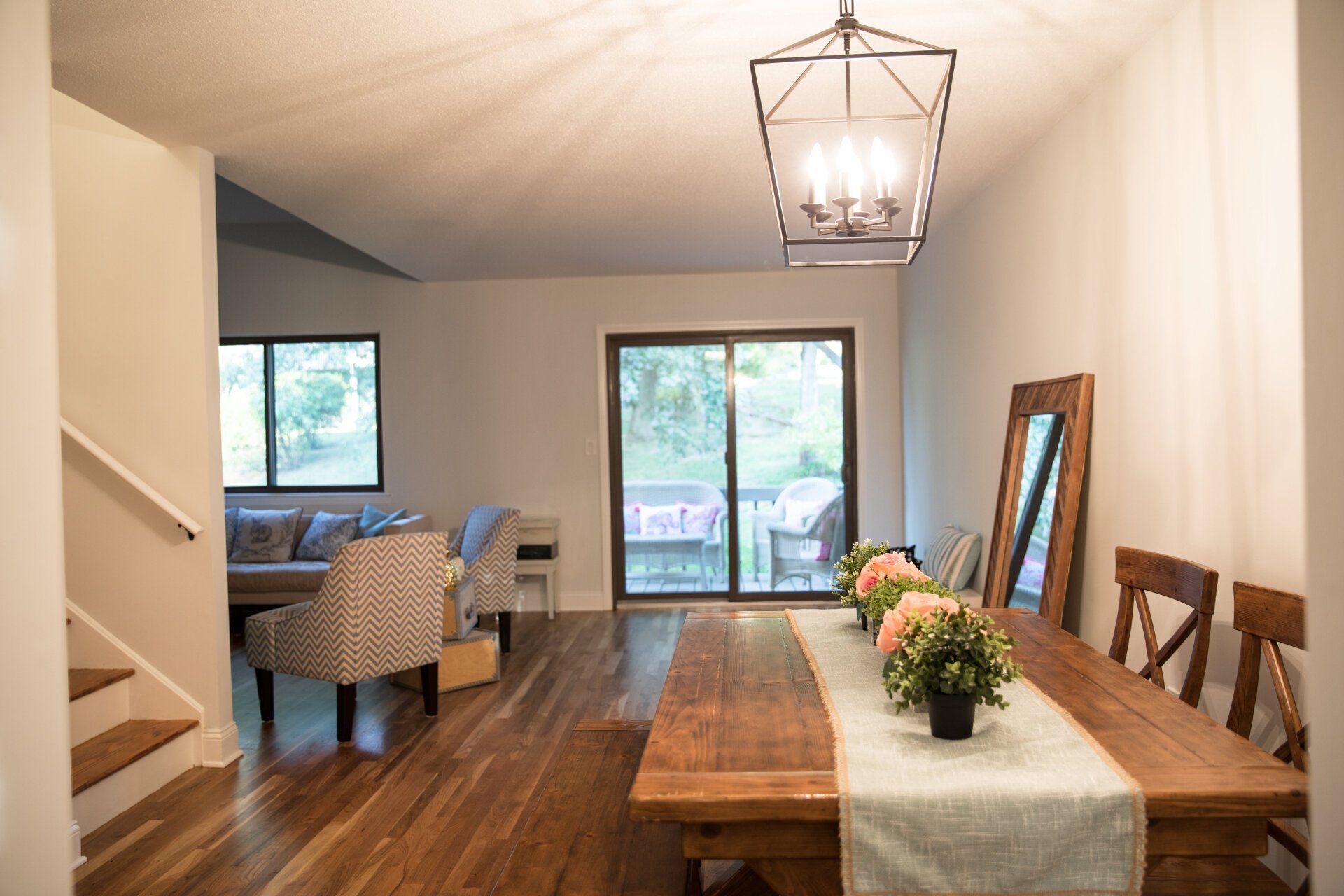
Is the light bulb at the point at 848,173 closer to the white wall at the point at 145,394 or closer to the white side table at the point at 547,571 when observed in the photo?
the white wall at the point at 145,394

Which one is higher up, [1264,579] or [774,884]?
[1264,579]

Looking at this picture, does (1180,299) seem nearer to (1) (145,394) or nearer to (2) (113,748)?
(1) (145,394)

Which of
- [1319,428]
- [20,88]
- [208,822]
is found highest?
[20,88]

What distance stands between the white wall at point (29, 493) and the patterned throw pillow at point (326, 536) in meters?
5.14

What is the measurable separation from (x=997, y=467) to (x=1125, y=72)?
1.80 meters

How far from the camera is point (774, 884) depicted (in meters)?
1.46

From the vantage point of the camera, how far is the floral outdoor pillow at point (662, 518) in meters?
6.58

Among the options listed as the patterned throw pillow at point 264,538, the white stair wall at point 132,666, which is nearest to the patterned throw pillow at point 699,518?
the patterned throw pillow at point 264,538

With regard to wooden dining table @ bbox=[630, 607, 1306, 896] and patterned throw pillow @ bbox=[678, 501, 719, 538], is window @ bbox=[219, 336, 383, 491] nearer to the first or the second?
patterned throw pillow @ bbox=[678, 501, 719, 538]

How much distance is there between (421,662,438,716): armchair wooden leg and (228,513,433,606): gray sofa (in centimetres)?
189

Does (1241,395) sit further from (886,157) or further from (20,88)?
(20,88)

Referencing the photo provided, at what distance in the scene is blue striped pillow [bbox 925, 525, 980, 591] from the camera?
4254 millimetres

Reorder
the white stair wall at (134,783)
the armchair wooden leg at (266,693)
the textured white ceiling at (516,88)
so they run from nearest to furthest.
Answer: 1. the textured white ceiling at (516,88)
2. the white stair wall at (134,783)
3. the armchair wooden leg at (266,693)

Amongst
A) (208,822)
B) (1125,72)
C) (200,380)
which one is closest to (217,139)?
(200,380)
